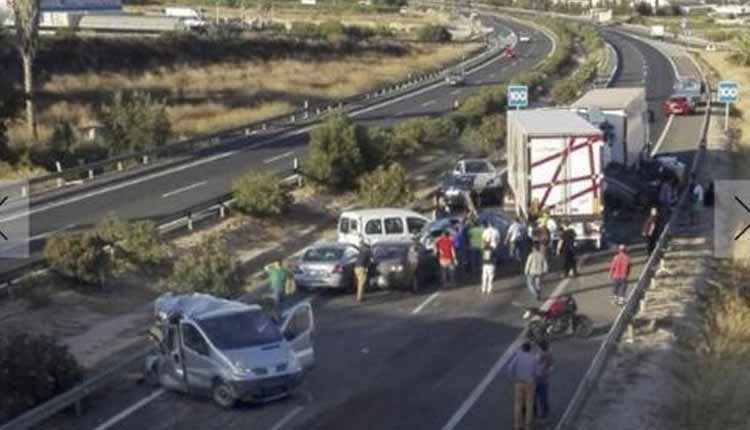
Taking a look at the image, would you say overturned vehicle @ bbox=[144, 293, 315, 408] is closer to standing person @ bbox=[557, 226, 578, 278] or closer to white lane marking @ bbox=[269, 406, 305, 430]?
white lane marking @ bbox=[269, 406, 305, 430]

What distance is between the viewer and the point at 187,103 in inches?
2997

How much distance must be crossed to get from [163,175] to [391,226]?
16317mm

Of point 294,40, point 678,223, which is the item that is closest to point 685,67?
point 294,40

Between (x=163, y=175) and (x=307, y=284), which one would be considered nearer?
(x=307, y=284)

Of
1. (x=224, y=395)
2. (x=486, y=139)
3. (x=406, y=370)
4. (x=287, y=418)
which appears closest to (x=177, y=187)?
(x=486, y=139)

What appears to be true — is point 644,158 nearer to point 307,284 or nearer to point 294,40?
point 307,284

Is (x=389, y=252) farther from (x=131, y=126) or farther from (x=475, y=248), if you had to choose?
(x=131, y=126)

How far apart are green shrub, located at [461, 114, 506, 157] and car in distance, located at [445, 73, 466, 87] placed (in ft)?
108

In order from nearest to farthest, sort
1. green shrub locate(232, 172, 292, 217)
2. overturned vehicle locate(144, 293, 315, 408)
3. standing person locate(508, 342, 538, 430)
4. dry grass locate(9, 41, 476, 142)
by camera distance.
Answer: standing person locate(508, 342, 538, 430) → overturned vehicle locate(144, 293, 315, 408) → green shrub locate(232, 172, 292, 217) → dry grass locate(9, 41, 476, 142)

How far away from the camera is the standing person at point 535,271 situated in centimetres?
2895

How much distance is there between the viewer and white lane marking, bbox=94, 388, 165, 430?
66.6 ft

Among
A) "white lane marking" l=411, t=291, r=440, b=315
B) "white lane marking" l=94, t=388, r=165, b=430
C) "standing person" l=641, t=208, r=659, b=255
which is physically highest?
"white lane marking" l=94, t=388, r=165, b=430

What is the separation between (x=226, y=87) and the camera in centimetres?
8469

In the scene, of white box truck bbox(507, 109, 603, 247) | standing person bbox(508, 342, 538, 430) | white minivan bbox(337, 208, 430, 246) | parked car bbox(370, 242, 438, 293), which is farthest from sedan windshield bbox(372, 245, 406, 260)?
standing person bbox(508, 342, 538, 430)
